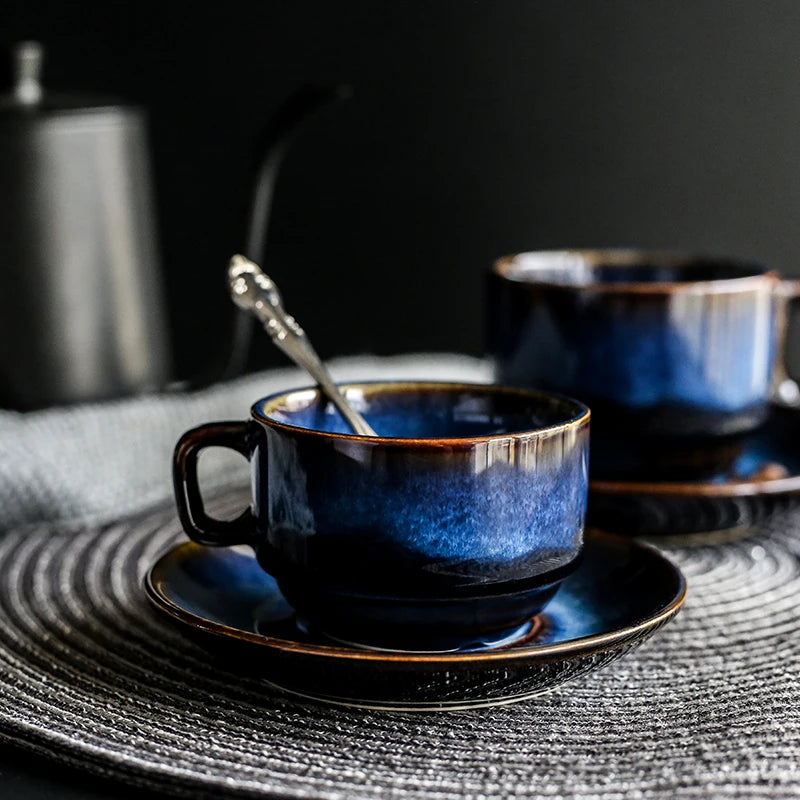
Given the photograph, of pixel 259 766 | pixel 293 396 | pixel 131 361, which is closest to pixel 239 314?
pixel 131 361

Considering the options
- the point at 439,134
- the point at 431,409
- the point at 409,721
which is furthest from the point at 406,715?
the point at 439,134

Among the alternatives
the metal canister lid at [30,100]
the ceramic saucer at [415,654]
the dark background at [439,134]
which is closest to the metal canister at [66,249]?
the metal canister lid at [30,100]

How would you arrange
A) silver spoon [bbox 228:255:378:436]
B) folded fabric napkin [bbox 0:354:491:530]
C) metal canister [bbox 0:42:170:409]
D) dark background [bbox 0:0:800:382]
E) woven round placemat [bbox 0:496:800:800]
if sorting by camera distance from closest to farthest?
woven round placemat [bbox 0:496:800:800], silver spoon [bbox 228:255:378:436], folded fabric napkin [bbox 0:354:491:530], metal canister [bbox 0:42:170:409], dark background [bbox 0:0:800:382]

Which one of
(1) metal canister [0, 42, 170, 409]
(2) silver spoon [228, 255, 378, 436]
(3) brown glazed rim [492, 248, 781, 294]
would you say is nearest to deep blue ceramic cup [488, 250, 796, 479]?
(3) brown glazed rim [492, 248, 781, 294]

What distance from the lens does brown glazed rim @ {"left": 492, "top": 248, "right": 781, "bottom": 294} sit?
522mm

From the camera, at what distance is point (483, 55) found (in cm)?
102

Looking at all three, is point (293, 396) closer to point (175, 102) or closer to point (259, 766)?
point (259, 766)

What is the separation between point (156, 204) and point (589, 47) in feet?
1.29

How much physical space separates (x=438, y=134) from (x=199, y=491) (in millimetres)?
672

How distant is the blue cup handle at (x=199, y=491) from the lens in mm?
419

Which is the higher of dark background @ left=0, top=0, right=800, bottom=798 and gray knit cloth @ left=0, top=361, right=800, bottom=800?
dark background @ left=0, top=0, right=800, bottom=798

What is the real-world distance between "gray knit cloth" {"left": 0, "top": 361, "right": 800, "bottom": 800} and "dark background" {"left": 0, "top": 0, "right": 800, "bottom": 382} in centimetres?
51

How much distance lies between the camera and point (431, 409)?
460 mm

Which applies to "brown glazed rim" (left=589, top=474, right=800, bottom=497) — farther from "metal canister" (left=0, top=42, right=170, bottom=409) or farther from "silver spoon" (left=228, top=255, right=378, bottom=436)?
"metal canister" (left=0, top=42, right=170, bottom=409)
